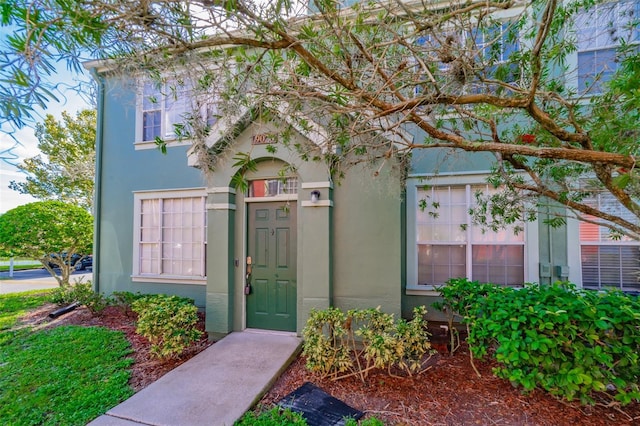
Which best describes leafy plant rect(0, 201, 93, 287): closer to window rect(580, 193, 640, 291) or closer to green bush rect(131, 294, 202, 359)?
green bush rect(131, 294, 202, 359)

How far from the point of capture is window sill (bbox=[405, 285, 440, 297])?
5.96m

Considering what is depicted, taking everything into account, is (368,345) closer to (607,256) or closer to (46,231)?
(607,256)

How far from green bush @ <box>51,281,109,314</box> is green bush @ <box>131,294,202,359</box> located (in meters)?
3.28

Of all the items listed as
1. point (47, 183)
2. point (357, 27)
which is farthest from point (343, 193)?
point (47, 183)

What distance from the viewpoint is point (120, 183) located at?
841cm

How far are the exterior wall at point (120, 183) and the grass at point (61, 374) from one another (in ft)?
6.31

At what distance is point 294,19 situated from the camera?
10.4ft

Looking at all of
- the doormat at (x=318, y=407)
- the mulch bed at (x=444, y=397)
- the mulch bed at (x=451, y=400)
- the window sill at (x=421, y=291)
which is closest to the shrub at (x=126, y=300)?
the mulch bed at (x=444, y=397)

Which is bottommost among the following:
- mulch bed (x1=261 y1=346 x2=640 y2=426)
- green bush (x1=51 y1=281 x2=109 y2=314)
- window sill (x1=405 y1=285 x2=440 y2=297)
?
mulch bed (x1=261 y1=346 x2=640 y2=426)

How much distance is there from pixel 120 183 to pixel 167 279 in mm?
3023

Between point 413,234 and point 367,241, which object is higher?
point 413,234

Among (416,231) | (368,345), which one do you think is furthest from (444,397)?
(416,231)

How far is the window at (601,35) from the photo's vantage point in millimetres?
3818

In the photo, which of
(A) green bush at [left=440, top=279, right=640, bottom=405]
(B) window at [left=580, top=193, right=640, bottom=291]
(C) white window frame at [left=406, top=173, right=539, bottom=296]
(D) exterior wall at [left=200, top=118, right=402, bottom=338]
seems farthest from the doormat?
(B) window at [left=580, top=193, right=640, bottom=291]
